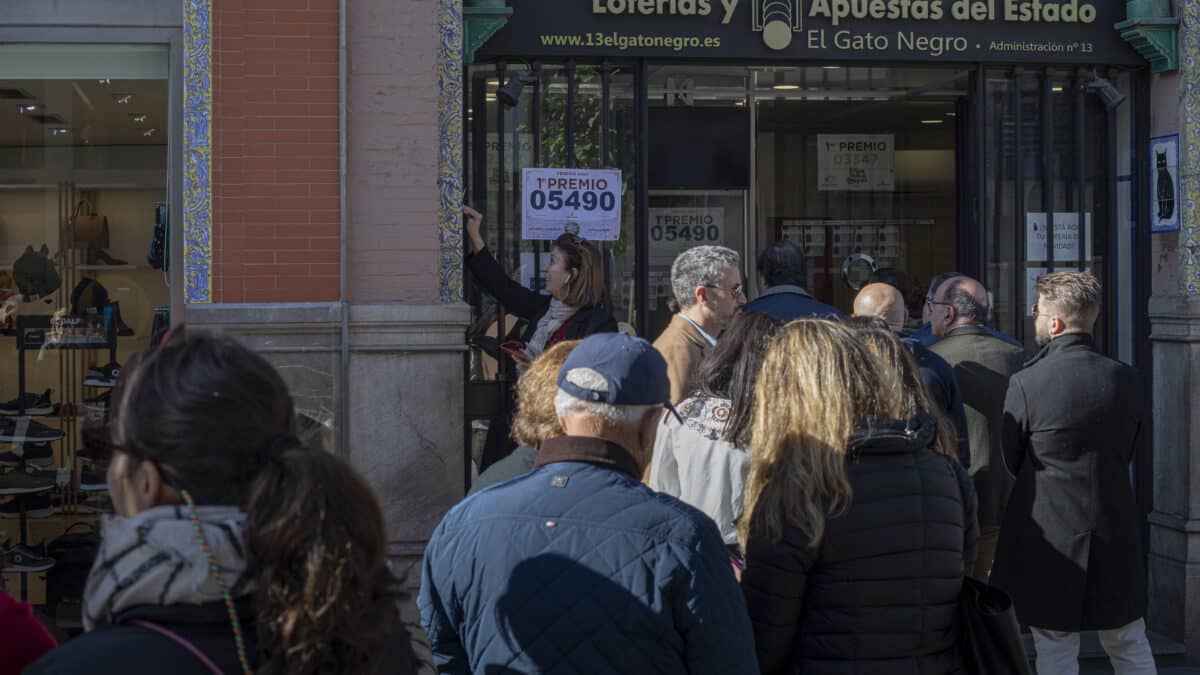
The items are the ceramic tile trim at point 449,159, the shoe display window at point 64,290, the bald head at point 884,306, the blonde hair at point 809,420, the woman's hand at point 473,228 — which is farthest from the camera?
the shoe display window at point 64,290

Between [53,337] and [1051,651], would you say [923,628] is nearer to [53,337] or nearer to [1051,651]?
[1051,651]

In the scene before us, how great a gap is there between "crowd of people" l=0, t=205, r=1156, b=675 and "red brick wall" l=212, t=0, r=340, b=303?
1.14 m

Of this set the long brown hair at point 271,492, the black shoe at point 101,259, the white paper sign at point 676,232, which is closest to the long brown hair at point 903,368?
the long brown hair at point 271,492

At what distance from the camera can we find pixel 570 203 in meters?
7.16

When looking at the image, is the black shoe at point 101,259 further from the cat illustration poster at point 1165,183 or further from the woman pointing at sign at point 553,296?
the cat illustration poster at point 1165,183

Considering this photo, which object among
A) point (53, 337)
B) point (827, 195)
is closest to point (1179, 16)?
point (827, 195)

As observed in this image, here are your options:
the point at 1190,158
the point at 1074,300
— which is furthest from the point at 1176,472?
the point at 1074,300

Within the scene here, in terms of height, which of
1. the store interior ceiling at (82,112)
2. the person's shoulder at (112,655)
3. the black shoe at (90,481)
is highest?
the store interior ceiling at (82,112)

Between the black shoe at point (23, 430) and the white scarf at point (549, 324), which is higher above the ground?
the white scarf at point (549, 324)

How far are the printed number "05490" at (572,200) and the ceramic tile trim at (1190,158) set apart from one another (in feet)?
10.3

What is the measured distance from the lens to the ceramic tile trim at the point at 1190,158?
733 centimetres

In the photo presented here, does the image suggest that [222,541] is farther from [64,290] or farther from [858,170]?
[858,170]

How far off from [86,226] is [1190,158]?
611cm

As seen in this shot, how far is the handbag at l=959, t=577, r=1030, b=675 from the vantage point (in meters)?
3.18
